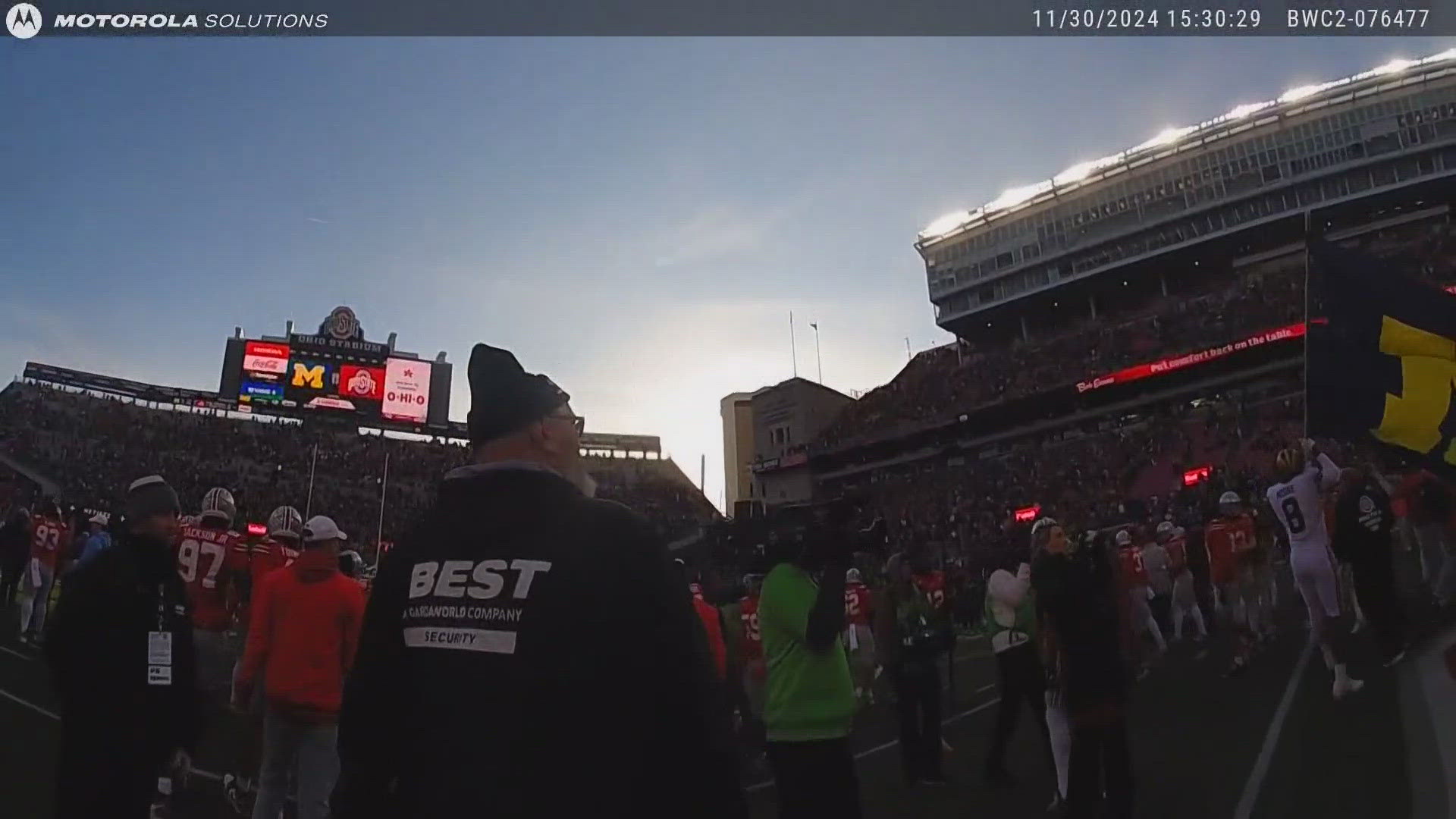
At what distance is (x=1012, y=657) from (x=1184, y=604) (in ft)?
15.2

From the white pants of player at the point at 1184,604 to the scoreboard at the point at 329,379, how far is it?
19.4m

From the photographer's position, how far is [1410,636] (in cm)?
500

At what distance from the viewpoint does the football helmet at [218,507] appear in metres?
5.04

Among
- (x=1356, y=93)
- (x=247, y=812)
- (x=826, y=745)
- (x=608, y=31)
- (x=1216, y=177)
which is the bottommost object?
Result: (x=247, y=812)

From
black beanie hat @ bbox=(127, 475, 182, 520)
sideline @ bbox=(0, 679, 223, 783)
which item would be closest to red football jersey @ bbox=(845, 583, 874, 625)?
sideline @ bbox=(0, 679, 223, 783)

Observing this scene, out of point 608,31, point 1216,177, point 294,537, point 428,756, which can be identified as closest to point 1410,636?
point 608,31

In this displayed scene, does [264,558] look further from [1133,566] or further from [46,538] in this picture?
[1133,566]

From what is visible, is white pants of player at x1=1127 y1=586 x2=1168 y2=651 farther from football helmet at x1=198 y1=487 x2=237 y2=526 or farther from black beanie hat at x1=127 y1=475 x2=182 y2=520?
black beanie hat at x1=127 y1=475 x2=182 y2=520

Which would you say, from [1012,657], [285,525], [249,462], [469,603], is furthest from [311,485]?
[469,603]

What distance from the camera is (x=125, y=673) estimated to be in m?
2.53

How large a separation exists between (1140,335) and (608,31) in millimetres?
20919

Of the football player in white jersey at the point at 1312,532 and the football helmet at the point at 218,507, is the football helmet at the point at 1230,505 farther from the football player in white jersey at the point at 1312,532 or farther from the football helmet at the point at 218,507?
the football helmet at the point at 218,507

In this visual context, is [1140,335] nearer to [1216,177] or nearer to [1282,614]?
[1216,177]

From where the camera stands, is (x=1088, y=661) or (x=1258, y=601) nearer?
(x=1088, y=661)
